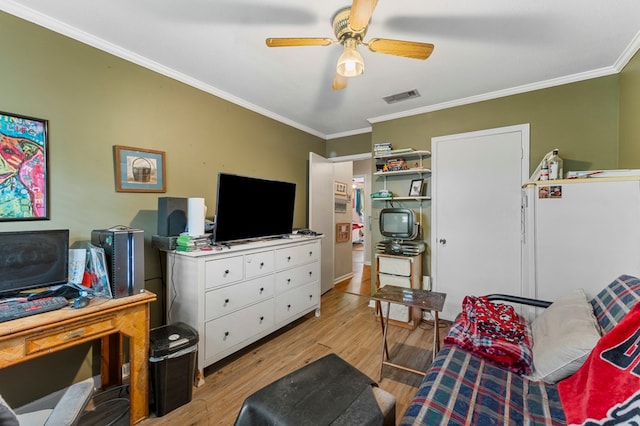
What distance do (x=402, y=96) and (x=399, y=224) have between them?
145 cm

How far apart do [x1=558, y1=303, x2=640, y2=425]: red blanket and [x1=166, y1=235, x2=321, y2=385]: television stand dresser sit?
2.13m

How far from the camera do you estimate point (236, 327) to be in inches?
91.6

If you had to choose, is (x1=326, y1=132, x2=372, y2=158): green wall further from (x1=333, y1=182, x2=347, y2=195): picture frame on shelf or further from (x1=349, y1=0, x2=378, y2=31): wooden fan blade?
(x1=349, y1=0, x2=378, y2=31): wooden fan blade

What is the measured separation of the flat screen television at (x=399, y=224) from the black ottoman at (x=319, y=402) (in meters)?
2.05

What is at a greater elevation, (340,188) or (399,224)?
(340,188)

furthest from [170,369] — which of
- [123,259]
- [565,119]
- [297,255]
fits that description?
[565,119]

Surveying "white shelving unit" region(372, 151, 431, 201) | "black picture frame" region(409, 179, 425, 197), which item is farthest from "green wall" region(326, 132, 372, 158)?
"black picture frame" region(409, 179, 425, 197)

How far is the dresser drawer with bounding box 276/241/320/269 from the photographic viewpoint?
2.79m

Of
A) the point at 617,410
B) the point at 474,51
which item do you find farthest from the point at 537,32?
the point at 617,410

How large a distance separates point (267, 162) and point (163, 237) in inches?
66.3

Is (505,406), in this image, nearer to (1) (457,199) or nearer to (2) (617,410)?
(2) (617,410)

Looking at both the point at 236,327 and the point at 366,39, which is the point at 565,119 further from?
the point at 236,327

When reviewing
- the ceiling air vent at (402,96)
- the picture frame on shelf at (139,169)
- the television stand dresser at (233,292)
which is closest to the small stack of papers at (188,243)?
the television stand dresser at (233,292)

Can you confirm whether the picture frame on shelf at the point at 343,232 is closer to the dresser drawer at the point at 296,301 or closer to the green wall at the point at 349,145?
the green wall at the point at 349,145
